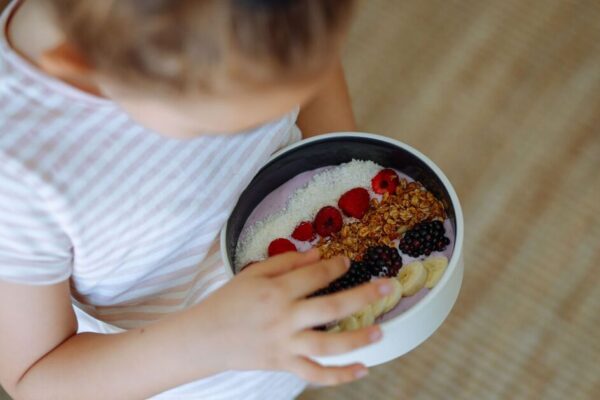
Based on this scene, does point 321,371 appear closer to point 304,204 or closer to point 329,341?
point 329,341

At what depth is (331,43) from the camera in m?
0.46

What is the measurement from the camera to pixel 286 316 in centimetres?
57

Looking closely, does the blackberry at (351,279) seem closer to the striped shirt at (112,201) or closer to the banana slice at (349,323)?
the banana slice at (349,323)

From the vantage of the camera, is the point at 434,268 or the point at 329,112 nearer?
the point at 434,268

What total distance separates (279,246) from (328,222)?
2.2 inches

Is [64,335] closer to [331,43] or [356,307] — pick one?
[356,307]

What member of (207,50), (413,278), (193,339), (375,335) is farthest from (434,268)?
(207,50)

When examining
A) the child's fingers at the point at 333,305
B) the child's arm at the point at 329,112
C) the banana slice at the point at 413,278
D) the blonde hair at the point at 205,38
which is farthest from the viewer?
the child's arm at the point at 329,112

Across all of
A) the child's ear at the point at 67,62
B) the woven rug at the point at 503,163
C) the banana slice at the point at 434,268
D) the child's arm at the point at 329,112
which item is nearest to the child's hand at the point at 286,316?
the banana slice at the point at 434,268

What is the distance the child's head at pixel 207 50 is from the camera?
0.42m

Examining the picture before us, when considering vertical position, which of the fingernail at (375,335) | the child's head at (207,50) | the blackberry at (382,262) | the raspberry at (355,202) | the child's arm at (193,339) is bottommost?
the child's arm at (193,339)

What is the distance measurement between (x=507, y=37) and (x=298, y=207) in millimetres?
862

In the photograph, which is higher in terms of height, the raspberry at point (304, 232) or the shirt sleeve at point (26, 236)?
the raspberry at point (304, 232)

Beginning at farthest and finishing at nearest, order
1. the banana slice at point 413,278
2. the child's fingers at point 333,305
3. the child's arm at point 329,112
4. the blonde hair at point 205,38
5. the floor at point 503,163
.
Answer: the floor at point 503,163 < the child's arm at point 329,112 < the banana slice at point 413,278 < the child's fingers at point 333,305 < the blonde hair at point 205,38
